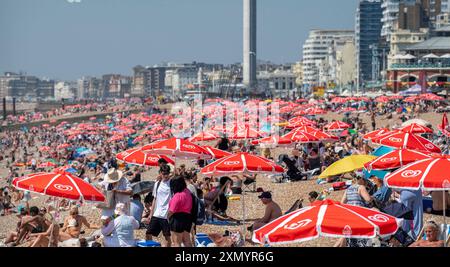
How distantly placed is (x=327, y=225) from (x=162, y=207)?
310 centimetres

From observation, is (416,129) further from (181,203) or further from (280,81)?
(280,81)

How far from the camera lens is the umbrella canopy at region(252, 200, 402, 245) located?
6715mm

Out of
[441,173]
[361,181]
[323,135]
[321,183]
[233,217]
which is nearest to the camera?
[441,173]

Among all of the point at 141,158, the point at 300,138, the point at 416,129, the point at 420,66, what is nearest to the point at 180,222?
the point at 141,158

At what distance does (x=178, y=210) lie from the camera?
340 inches

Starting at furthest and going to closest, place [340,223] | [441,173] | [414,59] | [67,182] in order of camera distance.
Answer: [414,59]
[67,182]
[441,173]
[340,223]

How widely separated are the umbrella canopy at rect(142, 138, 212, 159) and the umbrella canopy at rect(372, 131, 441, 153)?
10.1ft

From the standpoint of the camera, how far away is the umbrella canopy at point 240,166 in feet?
37.9

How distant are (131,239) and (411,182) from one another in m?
2.78

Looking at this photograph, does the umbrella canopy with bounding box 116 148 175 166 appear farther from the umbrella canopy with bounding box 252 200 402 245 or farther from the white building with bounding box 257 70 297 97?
the white building with bounding box 257 70 297 97

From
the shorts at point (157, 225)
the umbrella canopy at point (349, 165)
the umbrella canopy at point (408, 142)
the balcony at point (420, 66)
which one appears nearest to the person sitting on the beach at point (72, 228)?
the shorts at point (157, 225)

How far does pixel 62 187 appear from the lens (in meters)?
9.73
